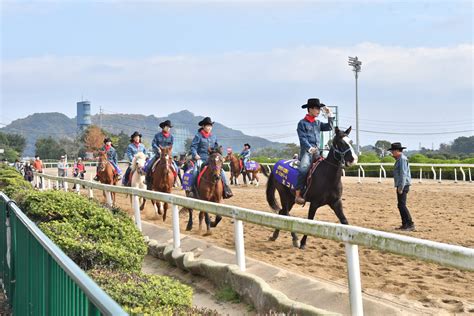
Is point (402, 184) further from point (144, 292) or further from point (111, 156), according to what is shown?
point (111, 156)

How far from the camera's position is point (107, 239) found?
6.12 m

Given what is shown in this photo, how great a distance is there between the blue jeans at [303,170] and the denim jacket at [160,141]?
5.26 meters

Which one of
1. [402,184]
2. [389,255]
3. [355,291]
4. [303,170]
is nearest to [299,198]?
[303,170]

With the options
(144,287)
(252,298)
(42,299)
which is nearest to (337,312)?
(252,298)

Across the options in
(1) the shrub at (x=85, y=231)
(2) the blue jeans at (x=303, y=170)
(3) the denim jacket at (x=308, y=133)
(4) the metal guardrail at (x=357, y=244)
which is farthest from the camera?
(3) the denim jacket at (x=308, y=133)

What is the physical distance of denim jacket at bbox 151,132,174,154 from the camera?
1398 cm

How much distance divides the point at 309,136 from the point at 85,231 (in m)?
4.38

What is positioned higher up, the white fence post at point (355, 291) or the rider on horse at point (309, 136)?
the rider on horse at point (309, 136)

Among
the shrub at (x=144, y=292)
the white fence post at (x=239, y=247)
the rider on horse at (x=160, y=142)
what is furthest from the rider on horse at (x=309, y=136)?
the rider on horse at (x=160, y=142)

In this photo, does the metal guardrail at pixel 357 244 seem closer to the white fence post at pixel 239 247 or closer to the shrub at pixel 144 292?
the white fence post at pixel 239 247

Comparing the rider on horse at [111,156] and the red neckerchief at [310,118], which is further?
the rider on horse at [111,156]

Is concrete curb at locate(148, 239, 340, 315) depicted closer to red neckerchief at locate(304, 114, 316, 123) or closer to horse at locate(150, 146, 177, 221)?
red neckerchief at locate(304, 114, 316, 123)

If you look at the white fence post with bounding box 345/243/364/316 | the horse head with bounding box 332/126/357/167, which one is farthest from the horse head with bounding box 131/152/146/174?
the white fence post with bounding box 345/243/364/316

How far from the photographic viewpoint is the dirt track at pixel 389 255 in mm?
5434
